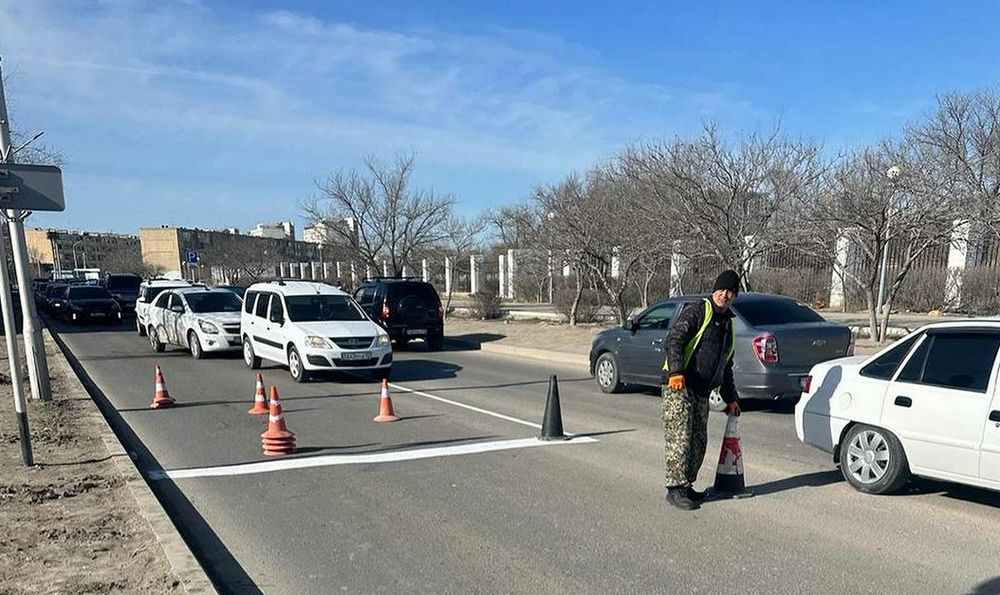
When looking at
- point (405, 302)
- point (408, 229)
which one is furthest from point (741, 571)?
point (408, 229)

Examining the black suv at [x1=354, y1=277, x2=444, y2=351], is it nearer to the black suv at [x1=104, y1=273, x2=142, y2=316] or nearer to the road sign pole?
the road sign pole

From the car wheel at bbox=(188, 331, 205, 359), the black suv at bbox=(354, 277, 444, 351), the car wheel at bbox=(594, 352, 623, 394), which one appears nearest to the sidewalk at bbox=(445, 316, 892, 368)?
the black suv at bbox=(354, 277, 444, 351)

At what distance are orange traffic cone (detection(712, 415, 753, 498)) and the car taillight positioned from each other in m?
3.32

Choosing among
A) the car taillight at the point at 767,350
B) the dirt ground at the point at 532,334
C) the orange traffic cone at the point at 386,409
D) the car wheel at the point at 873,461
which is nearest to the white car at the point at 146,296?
the dirt ground at the point at 532,334

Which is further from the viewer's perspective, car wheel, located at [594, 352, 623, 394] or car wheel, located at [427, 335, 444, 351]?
car wheel, located at [427, 335, 444, 351]

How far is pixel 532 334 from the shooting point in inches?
814

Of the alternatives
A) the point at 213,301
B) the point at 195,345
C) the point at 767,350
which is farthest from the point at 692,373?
the point at 213,301

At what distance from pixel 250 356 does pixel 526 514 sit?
10.5 meters

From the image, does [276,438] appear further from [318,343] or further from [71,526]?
[318,343]

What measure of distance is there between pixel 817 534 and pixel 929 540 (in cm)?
A: 70

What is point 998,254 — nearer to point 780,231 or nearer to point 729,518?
point 780,231

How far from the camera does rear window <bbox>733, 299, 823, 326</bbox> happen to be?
9.07 meters

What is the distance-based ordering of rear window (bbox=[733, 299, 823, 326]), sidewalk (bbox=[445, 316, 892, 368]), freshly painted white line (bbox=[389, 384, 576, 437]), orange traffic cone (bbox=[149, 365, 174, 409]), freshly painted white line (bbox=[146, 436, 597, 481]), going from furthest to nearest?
sidewalk (bbox=[445, 316, 892, 368])
orange traffic cone (bbox=[149, 365, 174, 409])
rear window (bbox=[733, 299, 823, 326])
freshly painted white line (bbox=[389, 384, 576, 437])
freshly painted white line (bbox=[146, 436, 597, 481])

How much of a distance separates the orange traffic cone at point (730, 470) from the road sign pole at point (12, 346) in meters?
6.18
